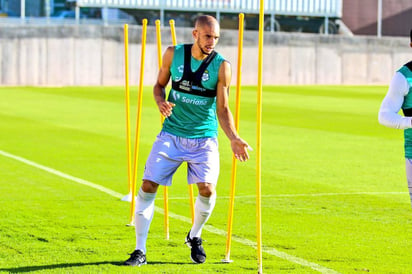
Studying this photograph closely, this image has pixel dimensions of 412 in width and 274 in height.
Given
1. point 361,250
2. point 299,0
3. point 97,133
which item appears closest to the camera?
point 361,250

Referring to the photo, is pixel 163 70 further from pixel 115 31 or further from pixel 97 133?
pixel 115 31

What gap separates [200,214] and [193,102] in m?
0.91

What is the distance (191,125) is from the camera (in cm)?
805

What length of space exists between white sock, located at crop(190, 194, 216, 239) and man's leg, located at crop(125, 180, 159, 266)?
0.36 metres

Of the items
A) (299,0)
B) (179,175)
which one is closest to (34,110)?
(179,175)

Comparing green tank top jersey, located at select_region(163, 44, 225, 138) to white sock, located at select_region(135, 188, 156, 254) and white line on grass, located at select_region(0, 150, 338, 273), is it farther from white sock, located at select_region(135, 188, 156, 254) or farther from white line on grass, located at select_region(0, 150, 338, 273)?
white line on grass, located at select_region(0, 150, 338, 273)

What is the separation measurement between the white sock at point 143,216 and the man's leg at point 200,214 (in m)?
0.37

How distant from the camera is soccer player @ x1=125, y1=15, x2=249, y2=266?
792cm

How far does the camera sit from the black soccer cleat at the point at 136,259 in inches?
313

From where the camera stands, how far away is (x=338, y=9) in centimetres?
5641

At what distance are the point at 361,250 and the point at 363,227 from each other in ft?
4.04

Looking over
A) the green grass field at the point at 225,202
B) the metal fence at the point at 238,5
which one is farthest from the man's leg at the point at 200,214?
the metal fence at the point at 238,5

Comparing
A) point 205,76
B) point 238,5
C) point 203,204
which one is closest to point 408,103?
point 205,76

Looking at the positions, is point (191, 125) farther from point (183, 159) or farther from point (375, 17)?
point (375, 17)
